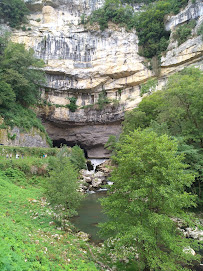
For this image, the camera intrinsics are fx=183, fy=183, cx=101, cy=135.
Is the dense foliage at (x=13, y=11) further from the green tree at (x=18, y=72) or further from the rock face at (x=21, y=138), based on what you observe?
the rock face at (x=21, y=138)

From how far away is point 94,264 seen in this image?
682cm

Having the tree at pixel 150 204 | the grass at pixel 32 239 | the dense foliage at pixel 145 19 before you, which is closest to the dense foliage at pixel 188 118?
the tree at pixel 150 204

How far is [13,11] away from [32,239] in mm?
50724

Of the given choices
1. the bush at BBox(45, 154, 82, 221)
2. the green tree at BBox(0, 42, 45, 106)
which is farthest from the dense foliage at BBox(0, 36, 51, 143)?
the bush at BBox(45, 154, 82, 221)

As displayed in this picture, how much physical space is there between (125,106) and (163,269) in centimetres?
3556

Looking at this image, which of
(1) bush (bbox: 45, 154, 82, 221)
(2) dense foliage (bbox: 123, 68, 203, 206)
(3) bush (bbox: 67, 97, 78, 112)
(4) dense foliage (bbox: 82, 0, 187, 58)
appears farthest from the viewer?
(3) bush (bbox: 67, 97, 78, 112)

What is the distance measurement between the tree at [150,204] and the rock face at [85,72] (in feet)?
108

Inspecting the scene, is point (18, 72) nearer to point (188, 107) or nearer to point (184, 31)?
point (188, 107)

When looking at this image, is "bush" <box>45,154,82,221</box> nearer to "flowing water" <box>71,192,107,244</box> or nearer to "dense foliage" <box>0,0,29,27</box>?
"flowing water" <box>71,192,107,244</box>

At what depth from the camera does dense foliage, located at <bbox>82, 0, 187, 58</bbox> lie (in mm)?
39312

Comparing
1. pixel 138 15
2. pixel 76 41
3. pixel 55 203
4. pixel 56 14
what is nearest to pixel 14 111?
pixel 55 203

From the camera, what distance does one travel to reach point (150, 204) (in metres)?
6.41

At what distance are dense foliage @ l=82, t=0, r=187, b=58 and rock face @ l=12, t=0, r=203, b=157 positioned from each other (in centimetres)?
167

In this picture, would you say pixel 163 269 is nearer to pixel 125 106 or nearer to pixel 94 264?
pixel 94 264
